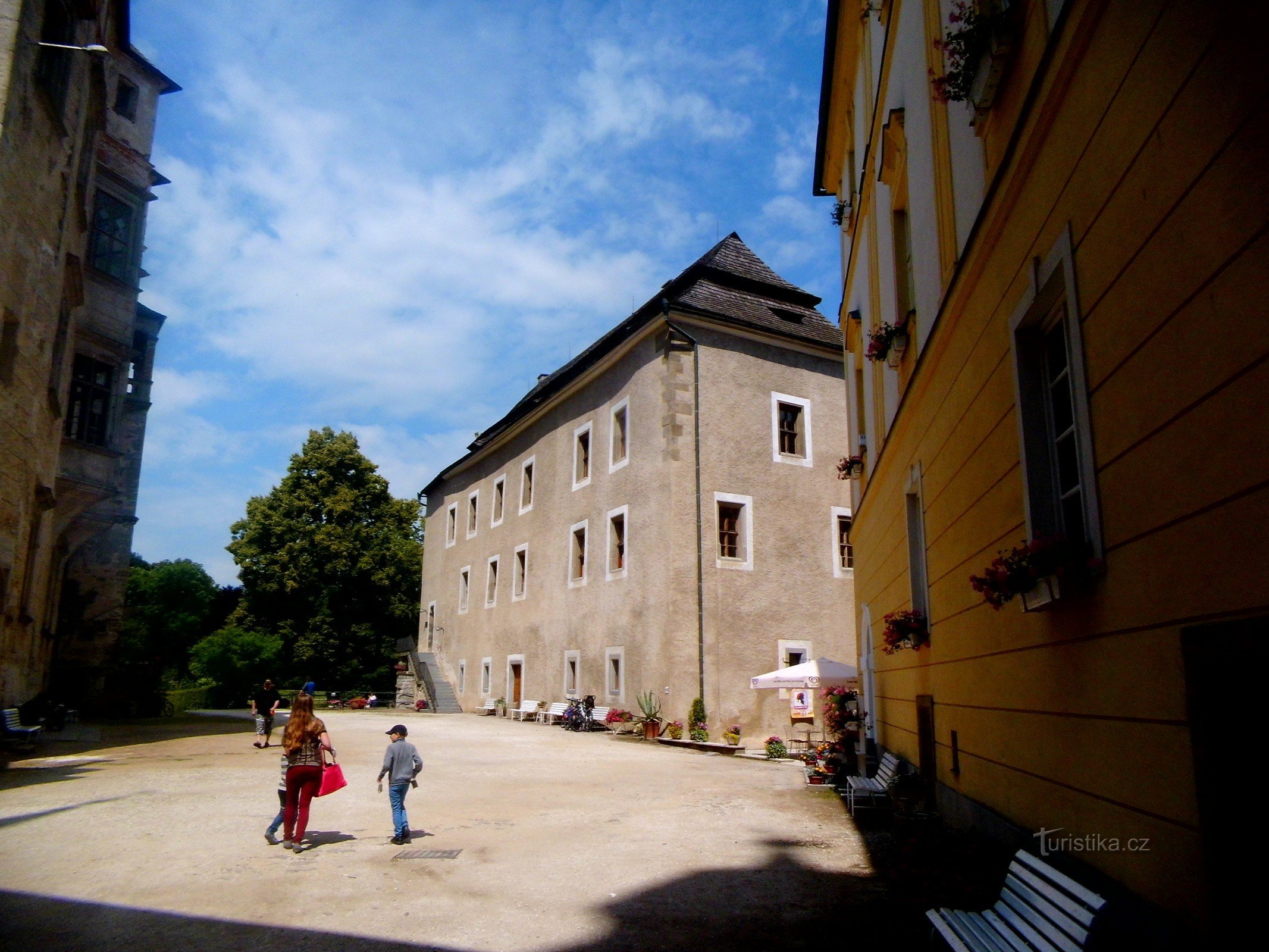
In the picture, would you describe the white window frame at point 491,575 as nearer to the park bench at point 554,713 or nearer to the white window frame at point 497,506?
the white window frame at point 497,506

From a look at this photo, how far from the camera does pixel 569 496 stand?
91.9 ft

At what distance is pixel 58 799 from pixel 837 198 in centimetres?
1580

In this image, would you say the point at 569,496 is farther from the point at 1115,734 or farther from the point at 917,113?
the point at 1115,734

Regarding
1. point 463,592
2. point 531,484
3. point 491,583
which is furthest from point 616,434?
point 463,592

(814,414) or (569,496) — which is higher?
(814,414)

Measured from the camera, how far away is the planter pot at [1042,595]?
13.6 ft

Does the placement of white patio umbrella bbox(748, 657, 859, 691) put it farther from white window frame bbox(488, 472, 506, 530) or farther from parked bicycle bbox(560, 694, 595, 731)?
white window frame bbox(488, 472, 506, 530)

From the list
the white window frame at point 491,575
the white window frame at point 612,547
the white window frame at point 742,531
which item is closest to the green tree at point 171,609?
the white window frame at point 491,575

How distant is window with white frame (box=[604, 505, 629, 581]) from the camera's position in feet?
79.9

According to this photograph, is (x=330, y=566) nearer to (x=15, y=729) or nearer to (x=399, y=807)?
(x=15, y=729)

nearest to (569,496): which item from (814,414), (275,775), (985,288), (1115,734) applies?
(814,414)

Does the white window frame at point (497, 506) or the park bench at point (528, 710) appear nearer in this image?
the park bench at point (528, 710)

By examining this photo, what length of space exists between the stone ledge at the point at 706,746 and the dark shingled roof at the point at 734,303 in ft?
35.2

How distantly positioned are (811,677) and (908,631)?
9.81 m
